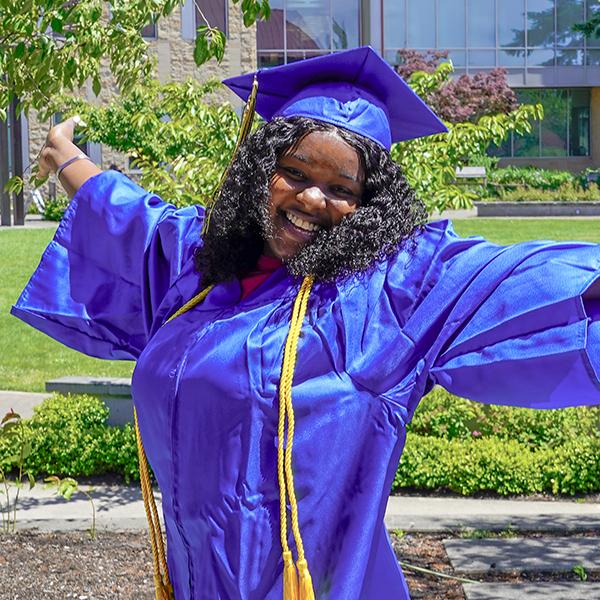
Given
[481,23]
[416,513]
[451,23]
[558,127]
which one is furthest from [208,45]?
[558,127]

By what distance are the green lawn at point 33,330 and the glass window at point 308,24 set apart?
46.1 ft

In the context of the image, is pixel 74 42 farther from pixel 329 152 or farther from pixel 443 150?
pixel 329 152

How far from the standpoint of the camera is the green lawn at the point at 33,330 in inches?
361

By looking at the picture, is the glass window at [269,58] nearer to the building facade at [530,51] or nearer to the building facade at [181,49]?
the building facade at [530,51]

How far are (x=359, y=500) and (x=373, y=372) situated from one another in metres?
0.25

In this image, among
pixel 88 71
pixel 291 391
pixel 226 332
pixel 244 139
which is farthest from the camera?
pixel 88 71

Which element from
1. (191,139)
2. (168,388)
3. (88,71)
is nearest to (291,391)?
(168,388)

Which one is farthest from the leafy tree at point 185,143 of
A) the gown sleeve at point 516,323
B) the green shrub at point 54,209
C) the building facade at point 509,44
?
the building facade at point 509,44

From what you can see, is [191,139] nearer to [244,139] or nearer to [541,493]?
[541,493]

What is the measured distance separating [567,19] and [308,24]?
830 centimetres

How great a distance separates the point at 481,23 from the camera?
3509cm

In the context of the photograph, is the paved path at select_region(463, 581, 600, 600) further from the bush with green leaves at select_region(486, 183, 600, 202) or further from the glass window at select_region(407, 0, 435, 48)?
the glass window at select_region(407, 0, 435, 48)

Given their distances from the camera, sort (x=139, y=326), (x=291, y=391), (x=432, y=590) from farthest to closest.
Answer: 1. (x=432, y=590)
2. (x=139, y=326)
3. (x=291, y=391)

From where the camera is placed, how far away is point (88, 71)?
16.9 ft
